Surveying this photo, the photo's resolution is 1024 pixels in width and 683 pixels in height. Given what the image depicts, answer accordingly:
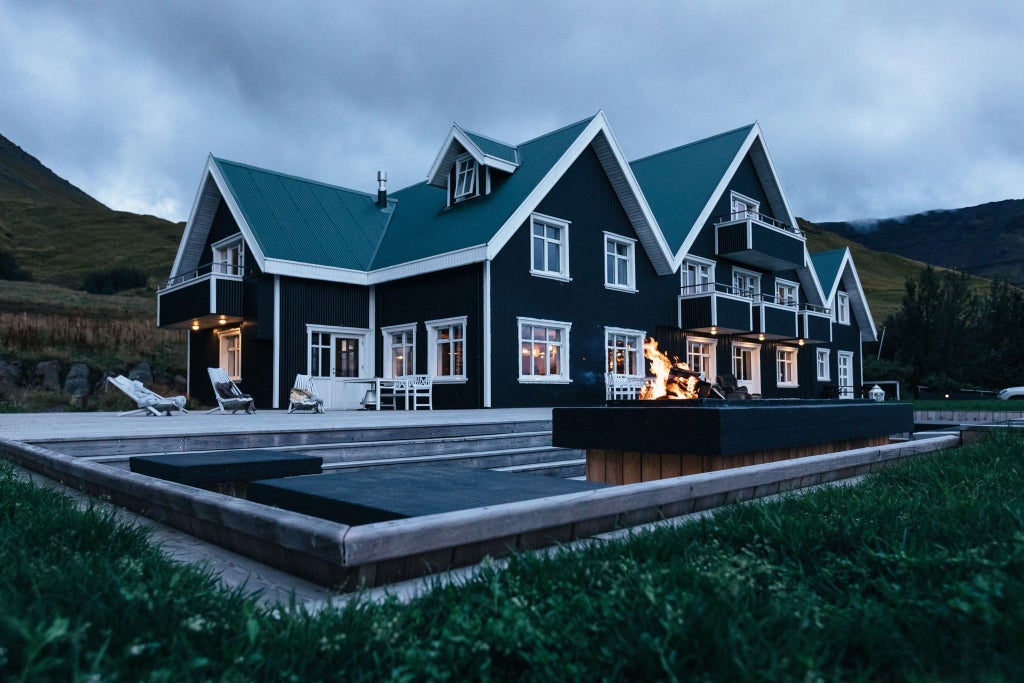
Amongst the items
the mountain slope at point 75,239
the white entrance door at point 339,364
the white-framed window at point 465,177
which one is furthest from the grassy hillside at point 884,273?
the white entrance door at point 339,364

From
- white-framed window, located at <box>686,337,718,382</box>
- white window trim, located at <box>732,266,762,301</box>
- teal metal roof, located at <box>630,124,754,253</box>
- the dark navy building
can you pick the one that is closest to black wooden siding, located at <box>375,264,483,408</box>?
the dark navy building

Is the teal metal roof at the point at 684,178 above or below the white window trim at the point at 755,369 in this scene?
above

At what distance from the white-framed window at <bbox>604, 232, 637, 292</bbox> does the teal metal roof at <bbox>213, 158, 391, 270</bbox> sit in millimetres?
7106

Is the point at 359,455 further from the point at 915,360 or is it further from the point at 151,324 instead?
the point at 915,360

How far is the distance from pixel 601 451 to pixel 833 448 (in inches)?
124

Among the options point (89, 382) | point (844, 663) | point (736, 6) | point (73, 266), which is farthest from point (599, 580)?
point (73, 266)

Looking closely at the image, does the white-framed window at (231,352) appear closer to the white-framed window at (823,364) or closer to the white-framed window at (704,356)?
the white-framed window at (704,356)

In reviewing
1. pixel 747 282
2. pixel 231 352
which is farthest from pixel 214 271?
pixel 747 282

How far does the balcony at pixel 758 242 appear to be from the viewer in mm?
23969

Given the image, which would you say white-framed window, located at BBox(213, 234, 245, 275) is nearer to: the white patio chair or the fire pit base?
the white patio chair

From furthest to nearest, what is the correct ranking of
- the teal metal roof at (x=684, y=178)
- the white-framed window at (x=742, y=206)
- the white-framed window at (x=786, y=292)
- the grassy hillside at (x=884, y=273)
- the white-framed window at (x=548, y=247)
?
the grassy hillside at (x=884, y=273) < the white-framed window at (x=786, y=292) < the white-framed window at (x=742, y=206) < the teal metal roof at (x=684, y=178) < the white-framed window at (x=548, y=247)

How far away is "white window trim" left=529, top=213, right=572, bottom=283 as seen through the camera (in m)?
18.6

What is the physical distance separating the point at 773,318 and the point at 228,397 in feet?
61.8

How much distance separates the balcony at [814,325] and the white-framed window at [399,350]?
16.3m
